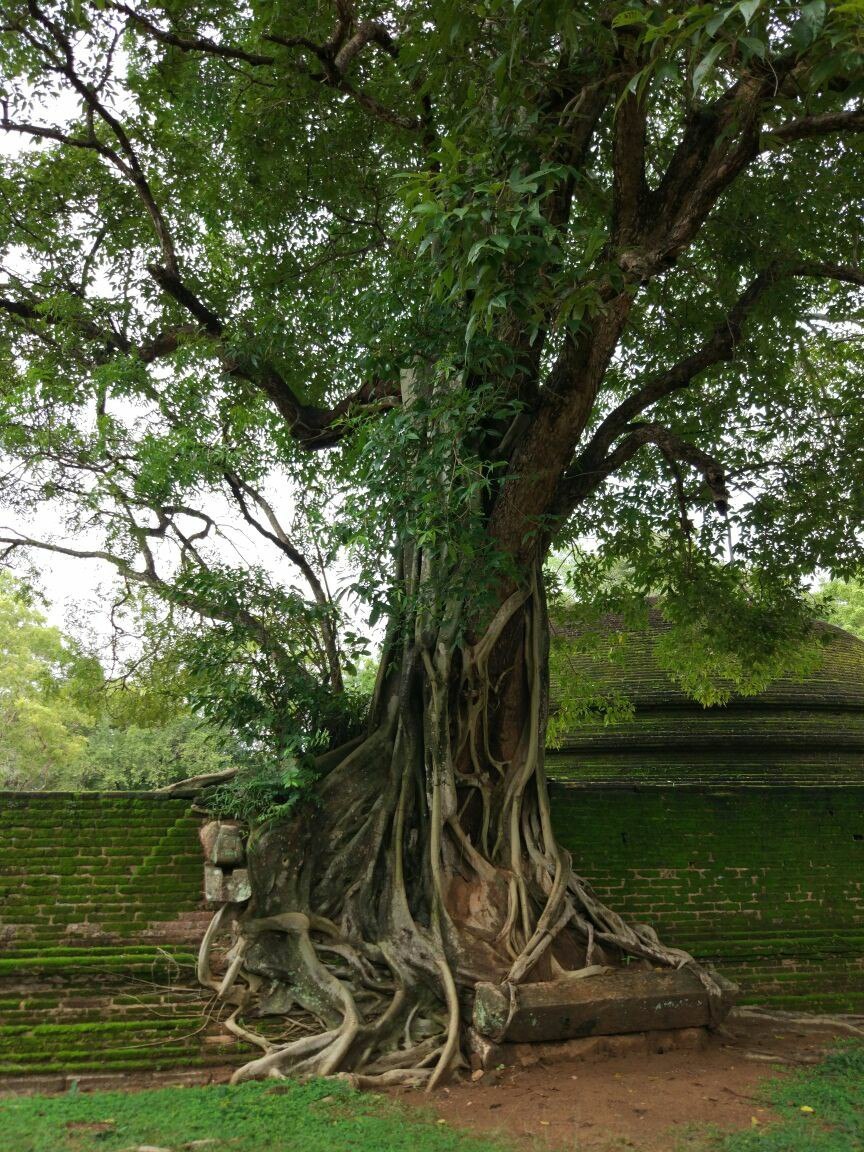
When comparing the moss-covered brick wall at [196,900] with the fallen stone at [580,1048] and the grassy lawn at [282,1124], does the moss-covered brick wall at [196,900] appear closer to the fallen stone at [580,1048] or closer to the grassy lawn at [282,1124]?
the grassy lawn at [282,1124]

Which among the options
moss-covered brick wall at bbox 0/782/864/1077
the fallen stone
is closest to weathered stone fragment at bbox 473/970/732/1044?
the fallen stone

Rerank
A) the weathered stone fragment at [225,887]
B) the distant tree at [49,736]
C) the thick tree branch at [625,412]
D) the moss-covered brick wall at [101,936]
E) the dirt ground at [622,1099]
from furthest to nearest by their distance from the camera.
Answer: the distant tree at [49,736] → the thick tree branch at [625,412] → the weathered stone fragment at [225,887] → the moss-covered brick wall at [101,936] → the dirt ground at [622,1099]

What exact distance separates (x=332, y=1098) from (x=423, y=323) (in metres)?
4.30

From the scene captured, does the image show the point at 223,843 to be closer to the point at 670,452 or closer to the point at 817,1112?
the point at 817,1112

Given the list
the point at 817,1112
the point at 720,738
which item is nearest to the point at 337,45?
the point at 817,1112

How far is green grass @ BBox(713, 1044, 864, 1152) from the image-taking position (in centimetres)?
384

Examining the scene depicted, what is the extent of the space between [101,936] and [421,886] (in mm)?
1915

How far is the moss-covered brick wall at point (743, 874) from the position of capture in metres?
6.82

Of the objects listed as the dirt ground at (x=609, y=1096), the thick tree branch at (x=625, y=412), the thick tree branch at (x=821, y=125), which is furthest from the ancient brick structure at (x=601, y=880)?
the thick tree branch at (x=821, y=125)

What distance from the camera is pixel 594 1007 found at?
5086 millimetres

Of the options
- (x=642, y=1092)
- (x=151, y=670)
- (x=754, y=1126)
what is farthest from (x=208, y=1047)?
(x=151, y=670)

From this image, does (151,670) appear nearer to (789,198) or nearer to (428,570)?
(428,570)

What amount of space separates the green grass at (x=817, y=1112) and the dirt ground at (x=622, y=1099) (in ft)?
0.35

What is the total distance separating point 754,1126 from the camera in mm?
4082
